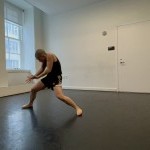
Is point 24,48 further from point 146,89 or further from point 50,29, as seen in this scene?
point 146,89

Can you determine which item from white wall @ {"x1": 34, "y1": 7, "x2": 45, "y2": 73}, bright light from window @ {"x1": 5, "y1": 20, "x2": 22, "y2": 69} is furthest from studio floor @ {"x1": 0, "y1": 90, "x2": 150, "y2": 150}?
white wall @ {"x1": 34, "y1": 7, "x2": 45, "y2": 73}

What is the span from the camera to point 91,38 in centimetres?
604

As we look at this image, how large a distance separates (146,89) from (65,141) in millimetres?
4122

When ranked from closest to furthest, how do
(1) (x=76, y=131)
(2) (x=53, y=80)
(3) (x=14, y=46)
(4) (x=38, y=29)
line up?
1. (1) (x=76, y=131)
2. (2) (x=53, y=80)
3. (3) (x=14, y=46)
4. (4) (x=38, y=29)

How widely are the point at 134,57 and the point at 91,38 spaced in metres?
1.68

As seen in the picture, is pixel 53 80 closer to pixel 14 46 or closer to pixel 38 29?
pixel 14 46

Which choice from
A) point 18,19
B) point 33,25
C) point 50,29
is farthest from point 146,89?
point 18,19

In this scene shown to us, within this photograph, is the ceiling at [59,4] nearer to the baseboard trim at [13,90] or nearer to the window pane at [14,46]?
the window pane at [14,46]

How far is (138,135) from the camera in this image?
171 centimetres

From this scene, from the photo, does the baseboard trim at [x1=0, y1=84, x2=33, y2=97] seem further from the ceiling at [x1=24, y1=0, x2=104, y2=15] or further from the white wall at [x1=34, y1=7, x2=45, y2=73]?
the ceiling at [x1=24, y1=0, x2=104, y2=15]

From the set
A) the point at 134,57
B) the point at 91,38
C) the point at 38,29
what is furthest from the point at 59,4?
the point at 134,57

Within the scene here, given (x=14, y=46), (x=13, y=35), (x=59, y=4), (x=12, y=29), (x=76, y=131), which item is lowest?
(x=76, y=131)

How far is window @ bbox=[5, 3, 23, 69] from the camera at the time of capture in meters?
6.18

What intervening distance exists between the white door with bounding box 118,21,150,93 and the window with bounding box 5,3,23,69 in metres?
3.99
